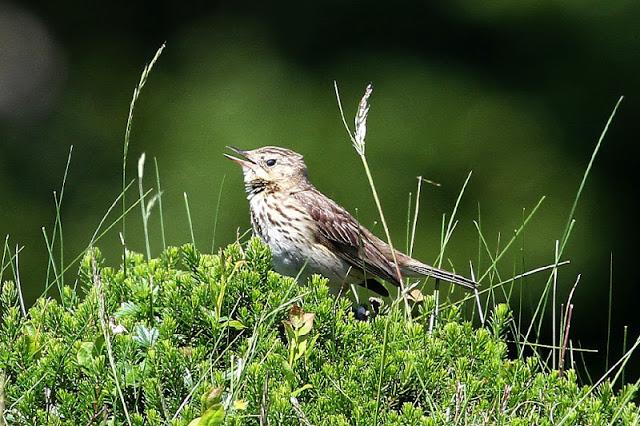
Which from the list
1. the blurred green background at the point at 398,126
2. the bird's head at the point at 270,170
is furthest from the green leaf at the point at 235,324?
the blurred green background at the point at 398,126

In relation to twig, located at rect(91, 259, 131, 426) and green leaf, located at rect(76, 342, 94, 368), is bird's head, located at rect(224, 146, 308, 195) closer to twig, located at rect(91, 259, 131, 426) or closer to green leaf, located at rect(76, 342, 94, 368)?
green leaf, located at rect(76, 342, 94, 368)

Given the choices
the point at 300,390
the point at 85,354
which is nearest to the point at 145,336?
the point at 85,354

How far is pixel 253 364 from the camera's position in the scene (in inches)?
141

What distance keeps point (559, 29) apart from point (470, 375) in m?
8.22

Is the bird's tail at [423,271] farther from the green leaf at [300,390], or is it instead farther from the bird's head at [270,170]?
the green leaf at [300,390]

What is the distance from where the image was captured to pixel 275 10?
1242 cm

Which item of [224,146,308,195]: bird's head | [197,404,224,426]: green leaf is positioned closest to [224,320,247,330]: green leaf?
[197,404,224,426]: green leaf

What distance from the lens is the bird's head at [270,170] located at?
6.52 m

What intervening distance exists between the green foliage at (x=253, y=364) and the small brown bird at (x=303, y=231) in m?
2.10

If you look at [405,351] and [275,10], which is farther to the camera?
[275,10]

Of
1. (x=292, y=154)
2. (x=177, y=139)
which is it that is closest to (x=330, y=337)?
(x=292, y=154)

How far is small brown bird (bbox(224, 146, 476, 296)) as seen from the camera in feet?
20.5

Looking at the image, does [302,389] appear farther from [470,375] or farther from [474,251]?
[474,251]

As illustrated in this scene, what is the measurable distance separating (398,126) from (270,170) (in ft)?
14.4
